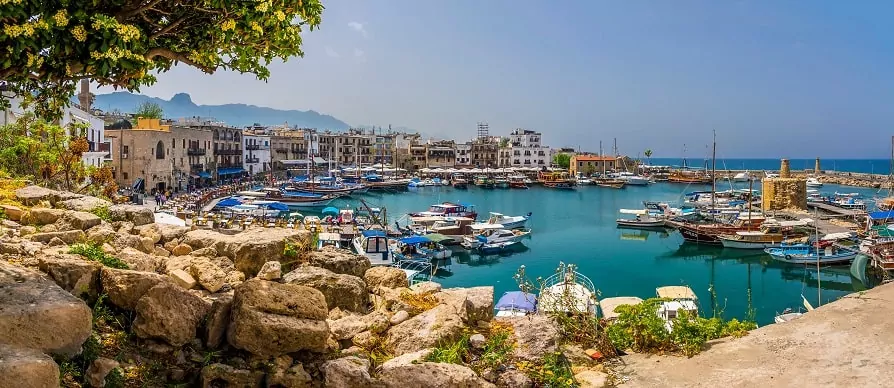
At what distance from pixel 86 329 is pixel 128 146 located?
5570cm

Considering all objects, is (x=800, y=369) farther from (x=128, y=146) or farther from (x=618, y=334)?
(x=128, y=146)

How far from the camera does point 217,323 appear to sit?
6.26m

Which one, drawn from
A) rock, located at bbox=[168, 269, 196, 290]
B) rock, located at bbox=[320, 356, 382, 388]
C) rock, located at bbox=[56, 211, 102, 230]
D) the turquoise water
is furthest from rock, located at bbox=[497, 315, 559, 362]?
the turquoise water

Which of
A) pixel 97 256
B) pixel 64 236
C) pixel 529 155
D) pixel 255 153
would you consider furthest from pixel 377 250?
pixel 529 155

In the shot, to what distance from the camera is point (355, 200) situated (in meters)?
78.0

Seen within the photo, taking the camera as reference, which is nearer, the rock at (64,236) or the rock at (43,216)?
the rock at (64,236)

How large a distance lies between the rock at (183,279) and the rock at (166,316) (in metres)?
1.22

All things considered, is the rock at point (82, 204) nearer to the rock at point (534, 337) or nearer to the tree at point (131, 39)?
the tree at point (131, 39)

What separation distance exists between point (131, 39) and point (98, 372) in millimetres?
3222

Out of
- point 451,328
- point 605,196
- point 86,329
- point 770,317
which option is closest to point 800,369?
point 451,328

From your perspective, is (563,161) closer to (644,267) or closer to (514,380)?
(644,267)

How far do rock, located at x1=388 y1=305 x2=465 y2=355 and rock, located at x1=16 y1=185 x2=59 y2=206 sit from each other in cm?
735

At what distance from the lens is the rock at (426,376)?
6031mm

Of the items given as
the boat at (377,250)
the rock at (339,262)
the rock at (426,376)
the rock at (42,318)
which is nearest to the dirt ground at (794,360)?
the rock at (426,376)
